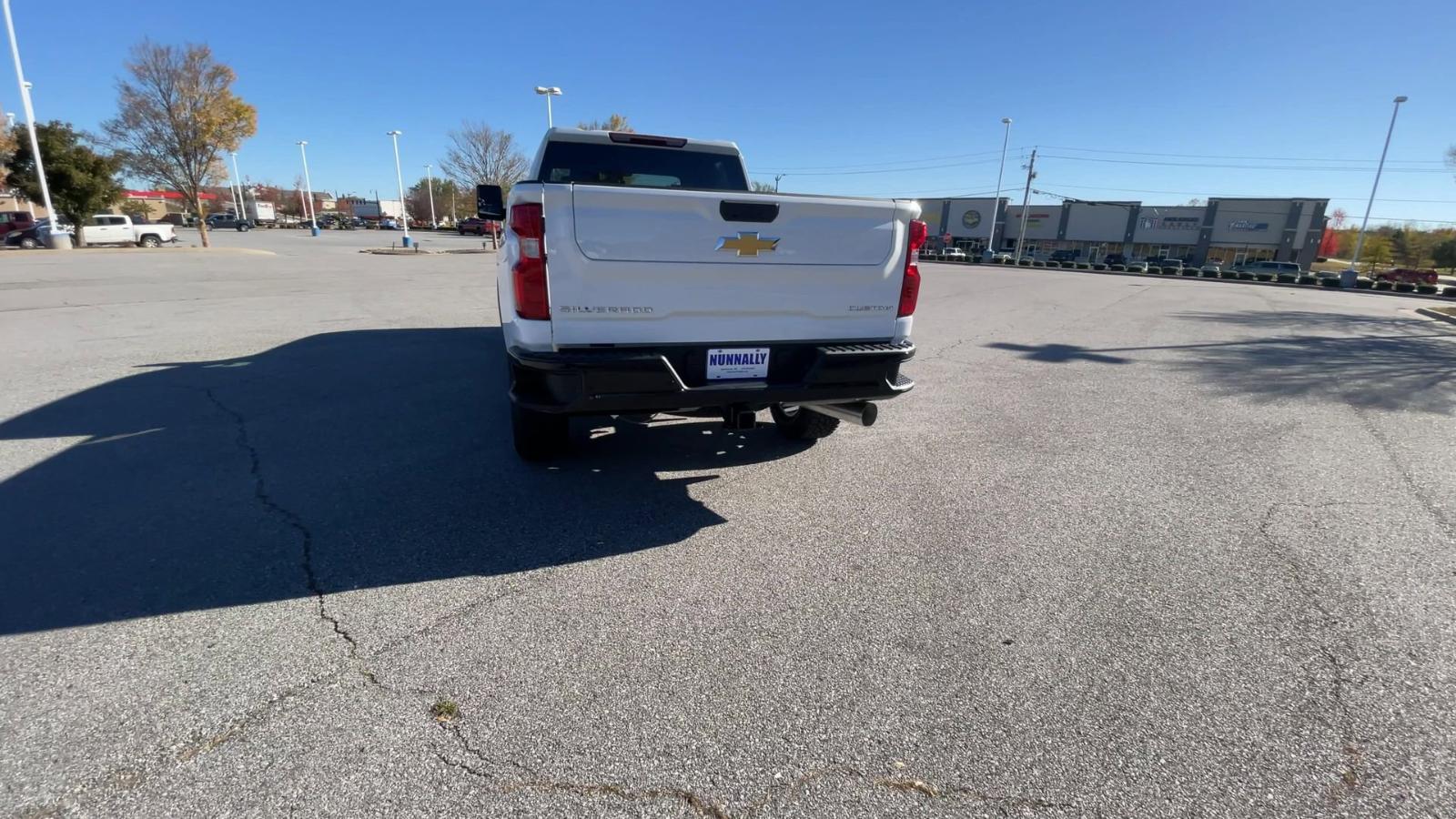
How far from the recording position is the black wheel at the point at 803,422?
15.8ft

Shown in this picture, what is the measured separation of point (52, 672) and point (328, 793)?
1.36 metres

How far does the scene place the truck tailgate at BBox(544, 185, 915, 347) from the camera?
308cm

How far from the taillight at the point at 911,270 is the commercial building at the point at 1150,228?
64.2m

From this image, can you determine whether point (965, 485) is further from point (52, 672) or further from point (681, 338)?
point (52, 672)

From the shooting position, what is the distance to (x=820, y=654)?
253 cm

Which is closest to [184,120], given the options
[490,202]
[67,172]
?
[67,172]

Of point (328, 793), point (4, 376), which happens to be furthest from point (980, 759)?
point (4, 376)

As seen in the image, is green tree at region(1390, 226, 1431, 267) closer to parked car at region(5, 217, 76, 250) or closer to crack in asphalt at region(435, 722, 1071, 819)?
crack in asphalt at region(435, 722, 1071, 819)

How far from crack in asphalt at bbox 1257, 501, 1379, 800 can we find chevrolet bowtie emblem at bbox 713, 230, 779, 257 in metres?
2.96

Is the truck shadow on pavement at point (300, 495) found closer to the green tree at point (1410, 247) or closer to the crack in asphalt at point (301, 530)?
the crack in asphalt at point (301, 530)

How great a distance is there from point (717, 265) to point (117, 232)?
1765 inches

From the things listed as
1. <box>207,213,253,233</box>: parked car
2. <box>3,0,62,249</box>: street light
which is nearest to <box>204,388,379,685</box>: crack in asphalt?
<box>3,0,62,249</box>: street light

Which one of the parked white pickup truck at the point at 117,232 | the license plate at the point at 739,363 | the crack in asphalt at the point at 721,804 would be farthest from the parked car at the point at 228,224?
the crack in asphalt at the point at 721,804

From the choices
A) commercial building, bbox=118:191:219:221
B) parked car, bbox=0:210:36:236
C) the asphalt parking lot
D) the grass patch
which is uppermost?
commercial building, bbox=118:191:219:221
